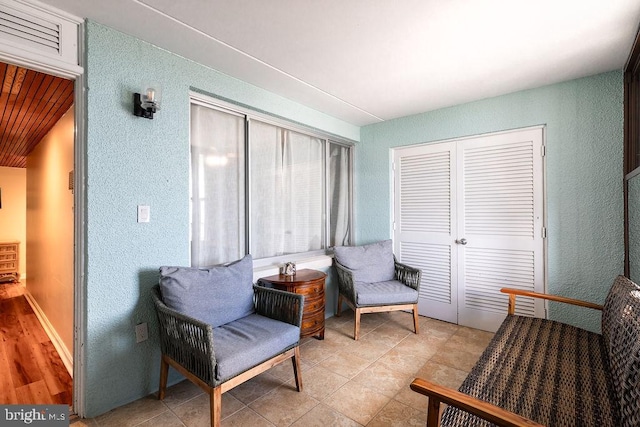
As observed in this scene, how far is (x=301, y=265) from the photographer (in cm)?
310

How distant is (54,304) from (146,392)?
5.49ft

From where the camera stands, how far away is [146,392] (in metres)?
2.03

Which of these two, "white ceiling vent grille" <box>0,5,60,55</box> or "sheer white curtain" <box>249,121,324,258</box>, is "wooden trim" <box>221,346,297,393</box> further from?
"white ceiling vent grille" <box>0,5,60,55</box>

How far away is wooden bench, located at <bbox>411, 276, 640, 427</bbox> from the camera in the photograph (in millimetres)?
1133

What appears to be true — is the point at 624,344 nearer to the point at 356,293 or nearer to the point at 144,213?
the point at 356,293

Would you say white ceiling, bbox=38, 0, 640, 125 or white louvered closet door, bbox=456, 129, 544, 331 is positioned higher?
white ceiling, bbox=38, 0, 640, 125

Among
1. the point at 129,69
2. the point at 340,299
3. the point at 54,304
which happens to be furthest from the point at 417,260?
the point at 54,304

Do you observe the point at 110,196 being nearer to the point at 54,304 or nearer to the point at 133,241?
the point at 133,241

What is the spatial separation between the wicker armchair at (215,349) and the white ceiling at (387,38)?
1.69 m

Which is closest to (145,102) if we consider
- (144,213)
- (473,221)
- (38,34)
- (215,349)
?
(38,34)

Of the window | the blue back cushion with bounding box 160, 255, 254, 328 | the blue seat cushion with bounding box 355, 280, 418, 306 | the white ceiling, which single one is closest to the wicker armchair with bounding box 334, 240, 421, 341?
the blue seat cushion with bounding box 355, 280, 418, 306

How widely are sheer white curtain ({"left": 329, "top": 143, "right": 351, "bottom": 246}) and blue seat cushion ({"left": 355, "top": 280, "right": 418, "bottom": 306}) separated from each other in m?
0.90

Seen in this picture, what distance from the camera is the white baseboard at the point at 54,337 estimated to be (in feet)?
7.96

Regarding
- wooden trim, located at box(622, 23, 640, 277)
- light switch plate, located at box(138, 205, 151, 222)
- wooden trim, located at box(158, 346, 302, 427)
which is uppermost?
wooden trim, located at box(622, 23, 640, 277)
